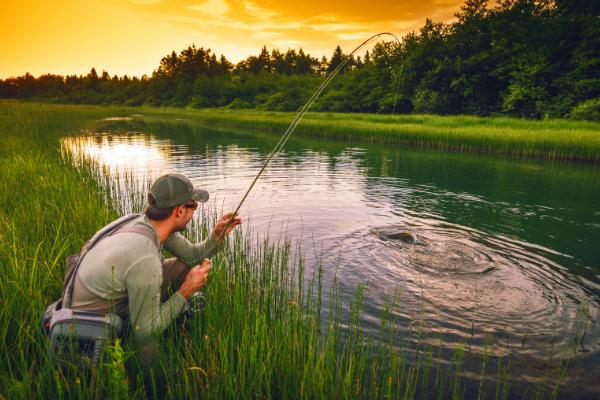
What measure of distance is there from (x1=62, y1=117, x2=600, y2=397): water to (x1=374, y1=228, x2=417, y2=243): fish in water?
0.14 meters

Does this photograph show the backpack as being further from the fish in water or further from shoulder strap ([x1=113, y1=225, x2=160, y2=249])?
the fish in water

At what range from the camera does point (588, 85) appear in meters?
34.8

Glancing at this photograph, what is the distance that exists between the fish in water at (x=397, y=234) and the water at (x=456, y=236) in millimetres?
142

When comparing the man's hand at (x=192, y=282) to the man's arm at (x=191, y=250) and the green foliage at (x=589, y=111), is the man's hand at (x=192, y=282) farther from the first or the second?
the green foliage at (x=589, y=111)

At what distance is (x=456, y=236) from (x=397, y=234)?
130cm

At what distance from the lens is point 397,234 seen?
8.50m

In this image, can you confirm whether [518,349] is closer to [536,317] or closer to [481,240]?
[536,317]

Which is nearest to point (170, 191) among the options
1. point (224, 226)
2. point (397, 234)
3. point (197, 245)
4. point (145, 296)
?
point (145, 296)

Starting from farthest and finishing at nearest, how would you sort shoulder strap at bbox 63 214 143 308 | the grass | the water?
the water → shoulder strap at bbox 63 214 143 308 → the grass

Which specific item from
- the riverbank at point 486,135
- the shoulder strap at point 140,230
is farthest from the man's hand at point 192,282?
the riverbank at point 486,135

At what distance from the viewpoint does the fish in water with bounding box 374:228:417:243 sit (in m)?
8.17

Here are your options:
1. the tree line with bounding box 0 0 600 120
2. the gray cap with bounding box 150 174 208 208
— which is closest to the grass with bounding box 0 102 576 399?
the gray cap with bounding box 150 174 208 208

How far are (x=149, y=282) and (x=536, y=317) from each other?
5.11 metres

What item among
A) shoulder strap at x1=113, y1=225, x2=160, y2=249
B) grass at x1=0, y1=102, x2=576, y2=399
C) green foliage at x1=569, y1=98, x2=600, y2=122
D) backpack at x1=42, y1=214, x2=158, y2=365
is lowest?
grass at x1=0, y1=102, x2=576, y2=399
